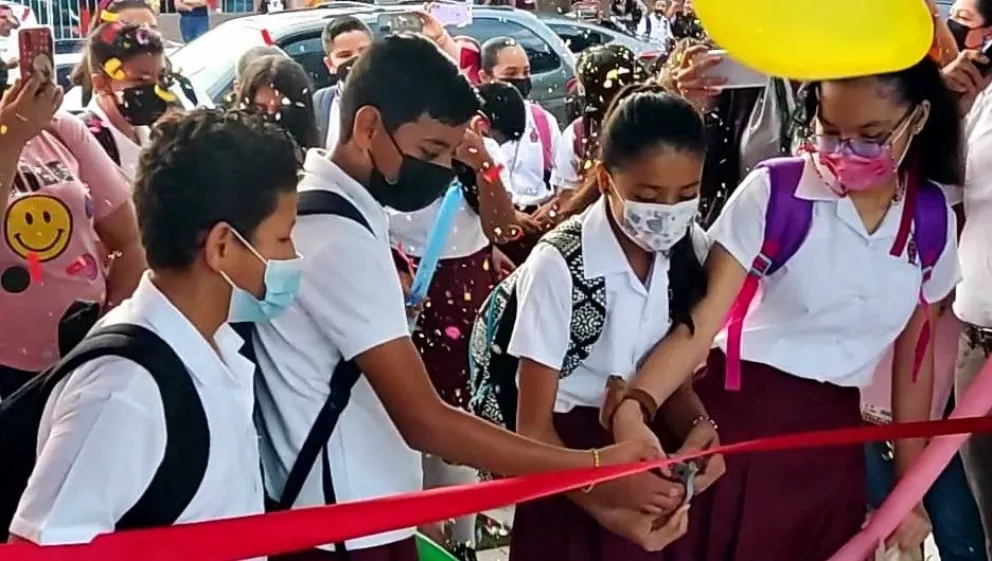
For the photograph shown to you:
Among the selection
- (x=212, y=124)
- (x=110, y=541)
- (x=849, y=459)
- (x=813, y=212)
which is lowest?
(x=849, y=459)

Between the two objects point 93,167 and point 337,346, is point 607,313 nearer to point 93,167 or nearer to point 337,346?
point 337,346

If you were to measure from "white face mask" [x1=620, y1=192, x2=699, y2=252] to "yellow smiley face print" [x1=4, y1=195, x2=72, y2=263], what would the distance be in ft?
3.86

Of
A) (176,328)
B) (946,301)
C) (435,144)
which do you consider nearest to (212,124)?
(176,328)

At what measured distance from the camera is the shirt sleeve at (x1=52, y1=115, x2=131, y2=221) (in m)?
2.57

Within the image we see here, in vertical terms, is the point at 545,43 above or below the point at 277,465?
below

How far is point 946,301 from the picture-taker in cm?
250

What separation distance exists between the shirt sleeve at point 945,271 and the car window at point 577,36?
17.8 ft

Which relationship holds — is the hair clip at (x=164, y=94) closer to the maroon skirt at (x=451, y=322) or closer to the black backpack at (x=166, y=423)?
the maroon skirt at (x=451, y=322)

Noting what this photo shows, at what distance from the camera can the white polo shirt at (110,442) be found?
4.31ft

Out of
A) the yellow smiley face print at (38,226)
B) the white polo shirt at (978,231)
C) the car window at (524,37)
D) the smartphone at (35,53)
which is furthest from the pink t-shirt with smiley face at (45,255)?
the car window at (524,37)

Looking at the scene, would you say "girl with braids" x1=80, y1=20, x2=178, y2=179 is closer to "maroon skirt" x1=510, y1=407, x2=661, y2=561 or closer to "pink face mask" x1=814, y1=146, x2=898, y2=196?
"maroon skirt" x1=510, y1=407, x2=661, y2=561

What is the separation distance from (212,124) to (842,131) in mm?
997

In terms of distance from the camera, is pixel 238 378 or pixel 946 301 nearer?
pixel 238 378

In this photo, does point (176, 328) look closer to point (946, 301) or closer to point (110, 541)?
point (110, 541)
